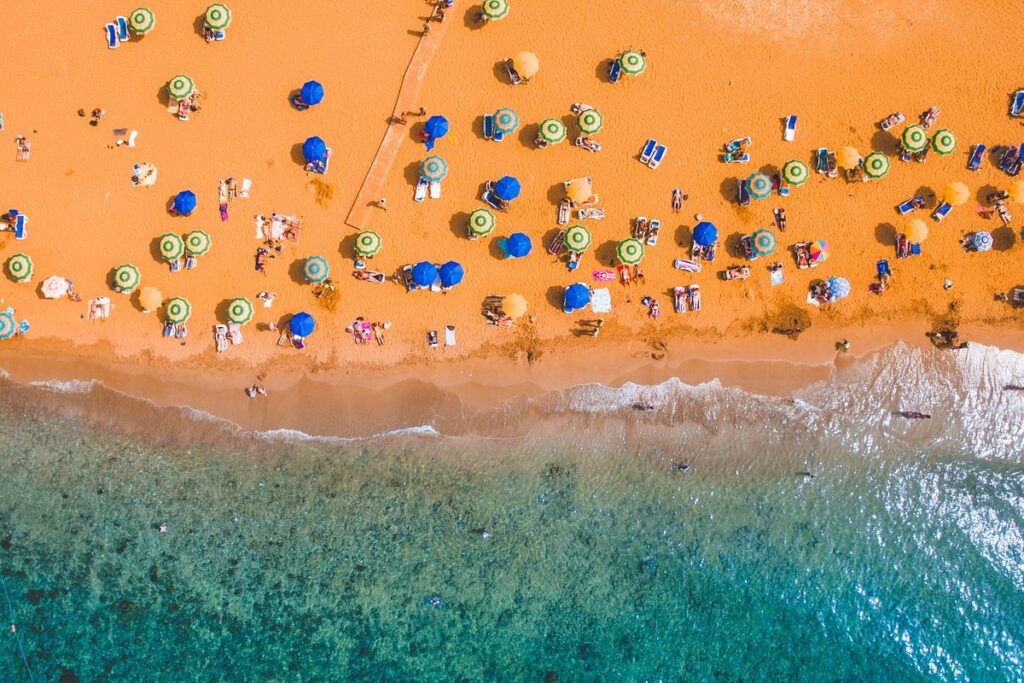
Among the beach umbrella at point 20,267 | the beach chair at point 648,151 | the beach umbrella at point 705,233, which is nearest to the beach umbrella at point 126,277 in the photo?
the beach umbrella at point 20,267

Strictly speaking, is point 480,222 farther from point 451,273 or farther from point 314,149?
point 314,149

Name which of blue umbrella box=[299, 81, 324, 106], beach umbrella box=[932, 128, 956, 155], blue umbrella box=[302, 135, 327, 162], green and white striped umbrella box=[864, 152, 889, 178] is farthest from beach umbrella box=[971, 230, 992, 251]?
blue umbrella box=[299, 81, 324, 106]

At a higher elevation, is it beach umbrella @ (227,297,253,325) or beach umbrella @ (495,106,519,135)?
beach umbrella @ (495,106,519,135)

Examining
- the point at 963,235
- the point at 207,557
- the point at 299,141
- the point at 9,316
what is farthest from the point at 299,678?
the point at 963,235

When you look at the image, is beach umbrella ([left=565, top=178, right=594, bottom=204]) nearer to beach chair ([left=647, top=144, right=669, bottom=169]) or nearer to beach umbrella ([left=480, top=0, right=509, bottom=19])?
beach chair ([left=647, top=144, right=669, bottom=169])

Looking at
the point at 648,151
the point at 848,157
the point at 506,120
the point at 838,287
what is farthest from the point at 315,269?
the point at 848,157
